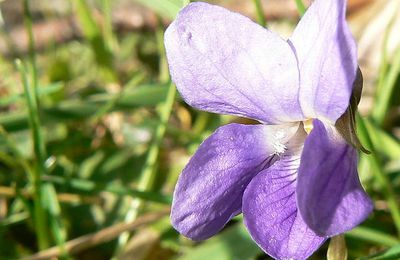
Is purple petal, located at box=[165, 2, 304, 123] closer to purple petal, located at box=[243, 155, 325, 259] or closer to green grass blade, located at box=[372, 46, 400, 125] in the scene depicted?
purple petal, located at box=[243, 155, 325, 259]

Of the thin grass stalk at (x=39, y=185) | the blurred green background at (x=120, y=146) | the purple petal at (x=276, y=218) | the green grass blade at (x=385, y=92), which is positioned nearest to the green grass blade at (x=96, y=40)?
the blurred green background at (x=120, y=146)

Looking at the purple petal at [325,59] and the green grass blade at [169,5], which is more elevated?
the purple petal at [325,59]

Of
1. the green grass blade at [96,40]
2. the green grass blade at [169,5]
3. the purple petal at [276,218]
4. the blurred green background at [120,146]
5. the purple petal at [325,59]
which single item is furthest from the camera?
the green grass blade at [96,40]

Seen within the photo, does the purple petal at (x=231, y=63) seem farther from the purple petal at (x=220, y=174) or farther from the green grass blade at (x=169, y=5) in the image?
the green grass blade at (x=169, y=5)

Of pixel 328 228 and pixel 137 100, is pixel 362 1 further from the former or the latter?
pixel 328 228

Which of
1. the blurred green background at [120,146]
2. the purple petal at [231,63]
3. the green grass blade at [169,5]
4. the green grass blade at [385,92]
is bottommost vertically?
the blurred green background at [120,146]

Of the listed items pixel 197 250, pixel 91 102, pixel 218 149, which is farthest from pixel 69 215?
pixel 218 149

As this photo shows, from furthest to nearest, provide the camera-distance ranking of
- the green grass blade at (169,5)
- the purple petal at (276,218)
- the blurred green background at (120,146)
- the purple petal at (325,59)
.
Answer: the blurred green background at (120,146), the green grass blade at (169,5), the purple petal at (276,218), the purple petal at (325,59)
